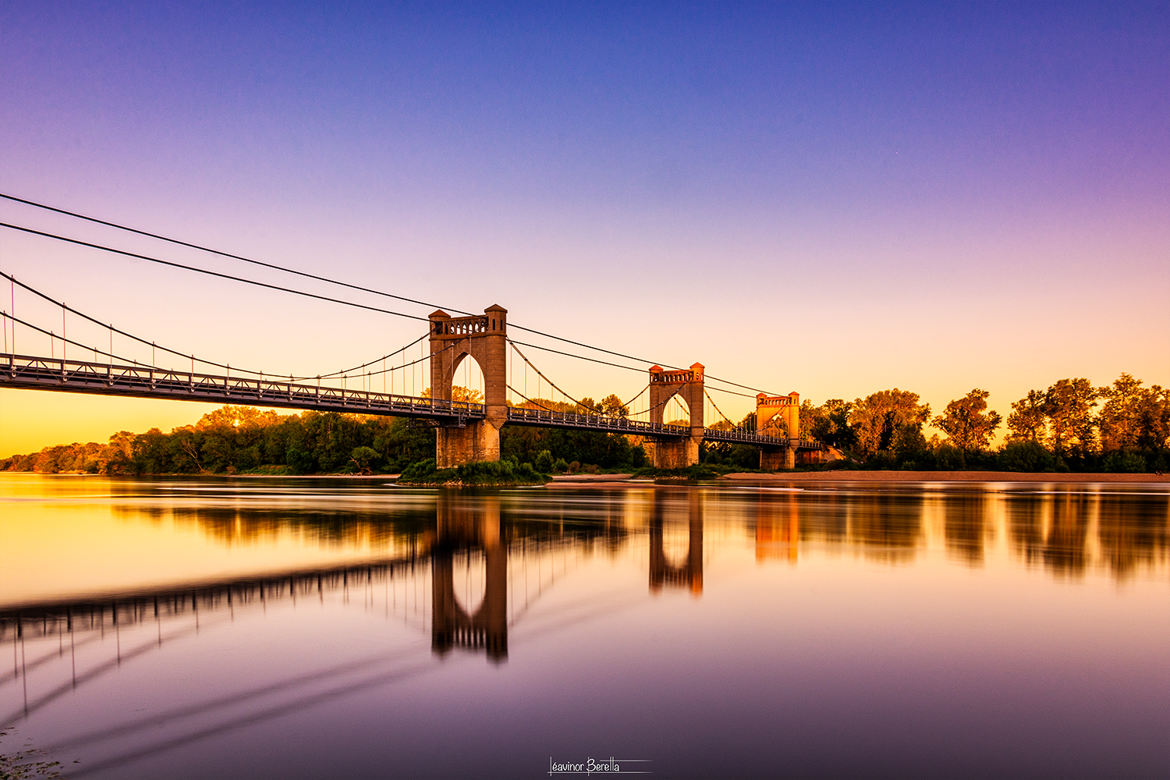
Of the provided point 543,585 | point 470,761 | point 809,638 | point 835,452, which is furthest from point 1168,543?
point 835,452

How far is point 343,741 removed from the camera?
15.5 feet

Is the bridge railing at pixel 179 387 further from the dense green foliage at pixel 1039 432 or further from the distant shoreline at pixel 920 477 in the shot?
the dense green foliage at pixel 1039 432

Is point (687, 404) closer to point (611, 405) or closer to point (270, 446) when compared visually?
point (611, 405)

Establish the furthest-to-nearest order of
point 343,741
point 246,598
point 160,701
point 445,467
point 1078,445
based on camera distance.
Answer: point 1078,445 → point 445,467 → point 246,598 → point 160,701 → point 343,741

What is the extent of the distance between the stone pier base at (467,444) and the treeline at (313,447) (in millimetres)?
16787

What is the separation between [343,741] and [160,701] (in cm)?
178

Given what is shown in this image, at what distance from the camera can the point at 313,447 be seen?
334 ft

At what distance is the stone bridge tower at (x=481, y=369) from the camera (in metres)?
52.7

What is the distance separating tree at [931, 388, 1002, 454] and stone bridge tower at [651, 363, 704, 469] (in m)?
28.9

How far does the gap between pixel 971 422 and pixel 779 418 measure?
2807 cm

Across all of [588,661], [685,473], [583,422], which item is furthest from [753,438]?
[588,661]

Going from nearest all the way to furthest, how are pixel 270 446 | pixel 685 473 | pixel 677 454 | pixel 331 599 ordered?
pixel 331 599 → pixel 685 473 → pixel 677 454 → pixel 270 446

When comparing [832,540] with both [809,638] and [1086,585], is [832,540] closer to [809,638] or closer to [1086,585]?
[1086,585]

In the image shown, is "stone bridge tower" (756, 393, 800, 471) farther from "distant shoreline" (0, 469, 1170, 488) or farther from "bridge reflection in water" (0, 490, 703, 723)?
"bridge reflection in water" (0, 490, 703, 723)
